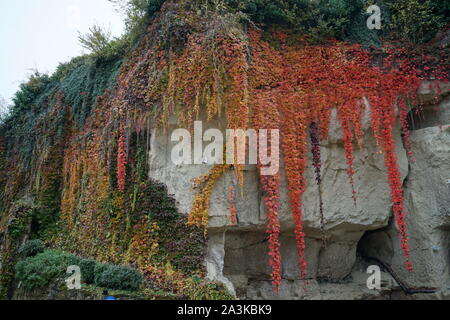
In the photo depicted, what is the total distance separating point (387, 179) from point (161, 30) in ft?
21.0

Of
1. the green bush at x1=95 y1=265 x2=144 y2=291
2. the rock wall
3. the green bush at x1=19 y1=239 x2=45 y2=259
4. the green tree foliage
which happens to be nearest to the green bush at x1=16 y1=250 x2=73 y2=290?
the green bush at x1=19 y1=239 x2=45 y2=259

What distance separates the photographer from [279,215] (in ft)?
27.6

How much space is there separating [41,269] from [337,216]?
6522mm

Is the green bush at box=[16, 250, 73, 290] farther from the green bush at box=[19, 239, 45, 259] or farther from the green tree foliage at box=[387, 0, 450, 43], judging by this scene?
the green tree foliage at box=[387, 0, 450, 43]

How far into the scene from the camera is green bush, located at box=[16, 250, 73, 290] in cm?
812

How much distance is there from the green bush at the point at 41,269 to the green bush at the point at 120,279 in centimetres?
122

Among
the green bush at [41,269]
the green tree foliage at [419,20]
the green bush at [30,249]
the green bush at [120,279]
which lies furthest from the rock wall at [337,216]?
→ the green bush at [30,249]

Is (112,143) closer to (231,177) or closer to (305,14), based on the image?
(231,177)

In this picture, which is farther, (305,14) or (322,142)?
(305,14)

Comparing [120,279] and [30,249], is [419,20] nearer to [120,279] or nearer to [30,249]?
[120,279]

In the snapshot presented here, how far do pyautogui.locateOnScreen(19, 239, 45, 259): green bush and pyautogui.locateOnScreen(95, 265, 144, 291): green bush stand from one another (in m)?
3.29

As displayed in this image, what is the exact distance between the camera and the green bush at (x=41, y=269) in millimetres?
8125

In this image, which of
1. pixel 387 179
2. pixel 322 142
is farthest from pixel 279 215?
pixel 387 179
